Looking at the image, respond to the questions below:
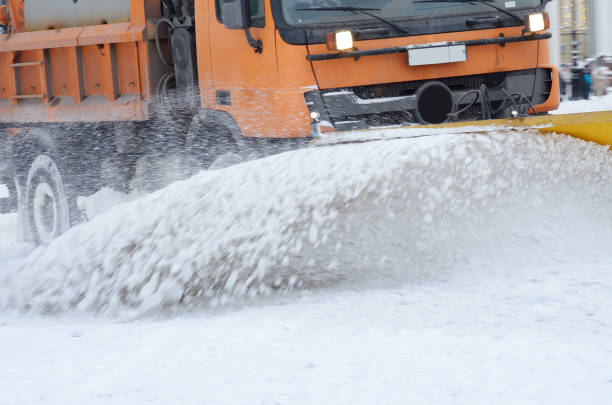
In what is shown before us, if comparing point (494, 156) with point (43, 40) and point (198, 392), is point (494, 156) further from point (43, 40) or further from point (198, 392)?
point (43, 40)

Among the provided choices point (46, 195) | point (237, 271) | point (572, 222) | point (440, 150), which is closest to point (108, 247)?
point (237, 271)

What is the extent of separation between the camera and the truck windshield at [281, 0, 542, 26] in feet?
18.0

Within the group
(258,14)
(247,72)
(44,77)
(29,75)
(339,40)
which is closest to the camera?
(339,40)

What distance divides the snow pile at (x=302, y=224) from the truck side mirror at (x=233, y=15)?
3.91ft

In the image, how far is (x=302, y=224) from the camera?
14.8ft

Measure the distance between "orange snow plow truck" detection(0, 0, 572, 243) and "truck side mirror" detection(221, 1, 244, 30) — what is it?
10 mm

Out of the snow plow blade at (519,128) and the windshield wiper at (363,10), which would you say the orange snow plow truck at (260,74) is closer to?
the windshield wiper at (363,10)

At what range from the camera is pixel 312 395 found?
298 centimetres

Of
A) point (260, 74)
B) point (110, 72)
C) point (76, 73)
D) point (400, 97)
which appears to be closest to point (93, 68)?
point (76, 73)

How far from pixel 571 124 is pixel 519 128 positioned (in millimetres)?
346

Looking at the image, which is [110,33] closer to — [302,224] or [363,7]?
[363,7]

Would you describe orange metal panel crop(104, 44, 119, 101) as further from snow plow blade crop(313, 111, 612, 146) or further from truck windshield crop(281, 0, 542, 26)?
snow plow blade crop(313, 111, 612, 146)

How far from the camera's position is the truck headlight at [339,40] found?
545 cm

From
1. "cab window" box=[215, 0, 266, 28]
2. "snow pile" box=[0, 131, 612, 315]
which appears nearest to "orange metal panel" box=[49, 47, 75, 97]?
"cab window" box=[215, 0, 266, 28]
